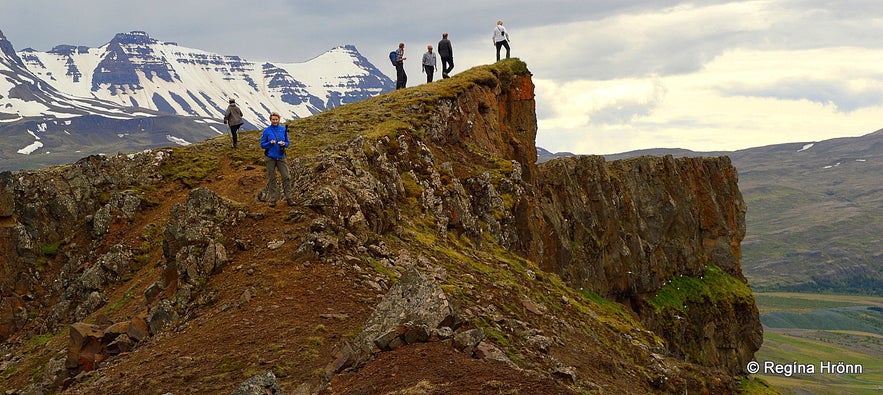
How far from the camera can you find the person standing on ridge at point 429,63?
174 feet

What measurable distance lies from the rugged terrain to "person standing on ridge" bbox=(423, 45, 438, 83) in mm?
3079

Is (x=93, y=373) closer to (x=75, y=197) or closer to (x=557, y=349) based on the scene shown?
(x=557, y=349)

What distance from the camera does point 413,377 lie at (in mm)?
14336

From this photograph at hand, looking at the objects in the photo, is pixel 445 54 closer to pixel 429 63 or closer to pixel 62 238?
pixel 429 63

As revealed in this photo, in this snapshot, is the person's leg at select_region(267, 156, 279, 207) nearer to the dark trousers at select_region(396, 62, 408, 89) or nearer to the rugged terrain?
the rugged terrain

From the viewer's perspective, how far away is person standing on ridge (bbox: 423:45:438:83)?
53.2 meters

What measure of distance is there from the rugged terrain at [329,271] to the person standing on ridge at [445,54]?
3010 mm

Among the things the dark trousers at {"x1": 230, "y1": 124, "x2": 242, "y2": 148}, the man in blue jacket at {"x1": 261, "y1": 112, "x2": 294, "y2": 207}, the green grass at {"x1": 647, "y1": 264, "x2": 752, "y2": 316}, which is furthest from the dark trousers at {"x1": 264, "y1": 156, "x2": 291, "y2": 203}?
the green grass at {"x1": 647, "y1": 264, "x2": 752, "y2": 316}

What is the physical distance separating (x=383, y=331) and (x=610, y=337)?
1374cm

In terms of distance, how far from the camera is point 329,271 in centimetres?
2109

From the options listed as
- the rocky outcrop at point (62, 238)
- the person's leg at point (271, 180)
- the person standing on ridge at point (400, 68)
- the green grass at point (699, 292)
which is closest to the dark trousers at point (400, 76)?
the person standing on ridge at point (400, 68)

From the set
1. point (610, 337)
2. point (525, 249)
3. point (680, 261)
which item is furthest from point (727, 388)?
point (680, 261)

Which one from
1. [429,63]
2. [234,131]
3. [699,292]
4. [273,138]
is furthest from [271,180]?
[699,292]

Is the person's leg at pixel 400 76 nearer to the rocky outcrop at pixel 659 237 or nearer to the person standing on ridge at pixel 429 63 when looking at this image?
the person standing on ridge at pixel 429 63
